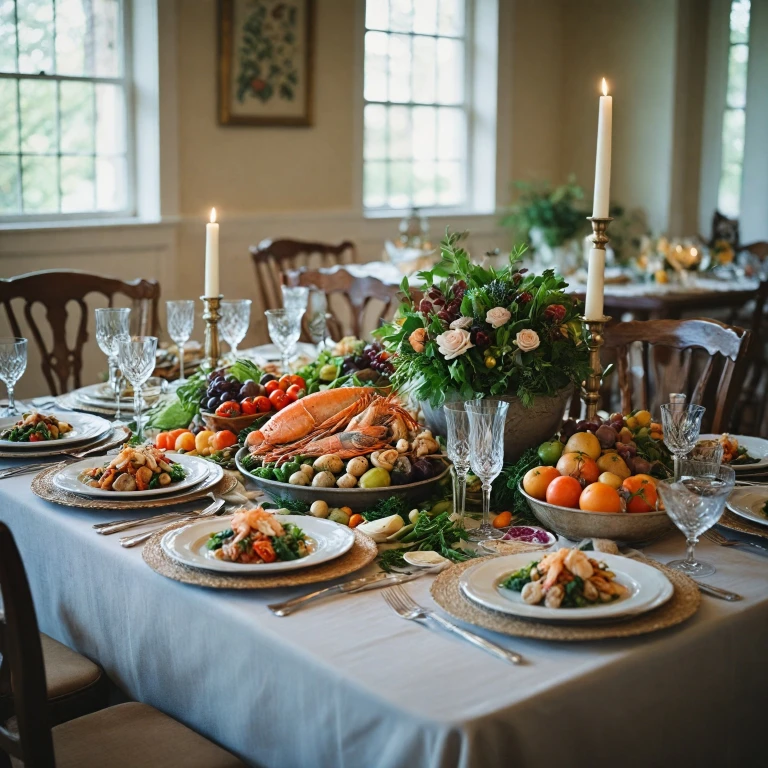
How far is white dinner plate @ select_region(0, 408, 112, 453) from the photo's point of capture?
1995 millimetres

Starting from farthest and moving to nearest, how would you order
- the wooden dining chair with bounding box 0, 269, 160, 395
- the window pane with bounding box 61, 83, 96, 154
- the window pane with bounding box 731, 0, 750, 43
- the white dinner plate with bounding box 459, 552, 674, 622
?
the window pane with bounding box 731, 0, 750, 43
the window pane with bounding box 61, 83, 96, 154
the wooden dining chair with bounding box 0, 269, 160, 395
the white dinner plate with bounding box 459, 552, 674, 622

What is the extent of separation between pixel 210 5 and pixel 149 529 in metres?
3.77

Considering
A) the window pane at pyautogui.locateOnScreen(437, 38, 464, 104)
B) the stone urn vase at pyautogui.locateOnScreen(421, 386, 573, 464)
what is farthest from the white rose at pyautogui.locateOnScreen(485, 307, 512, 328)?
the window pane at pyautogui.locateOnScreen(437, 38, 464, 104)

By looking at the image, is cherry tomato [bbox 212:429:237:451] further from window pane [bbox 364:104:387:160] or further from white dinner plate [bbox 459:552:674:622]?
window pane [bbox 364:104:387:160]

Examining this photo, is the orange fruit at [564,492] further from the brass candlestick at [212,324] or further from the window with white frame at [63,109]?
the window with white frame at [63,109]

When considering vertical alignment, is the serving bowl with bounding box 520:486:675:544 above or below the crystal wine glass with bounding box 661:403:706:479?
below

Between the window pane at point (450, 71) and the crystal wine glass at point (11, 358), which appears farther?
the window pane at point (450, 71)

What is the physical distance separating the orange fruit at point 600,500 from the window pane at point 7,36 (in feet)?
12.1

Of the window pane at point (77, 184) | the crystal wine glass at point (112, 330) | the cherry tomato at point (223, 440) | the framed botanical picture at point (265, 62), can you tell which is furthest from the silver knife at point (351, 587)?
the framed botanical picture at point (265, 62)

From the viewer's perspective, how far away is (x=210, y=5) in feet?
15.6

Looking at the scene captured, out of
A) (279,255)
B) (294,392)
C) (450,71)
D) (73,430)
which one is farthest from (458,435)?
(450,71)

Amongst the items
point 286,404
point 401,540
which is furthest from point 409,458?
point 286,404

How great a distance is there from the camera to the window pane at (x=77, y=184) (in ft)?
15.0

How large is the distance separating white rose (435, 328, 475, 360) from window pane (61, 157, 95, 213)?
132 inches
